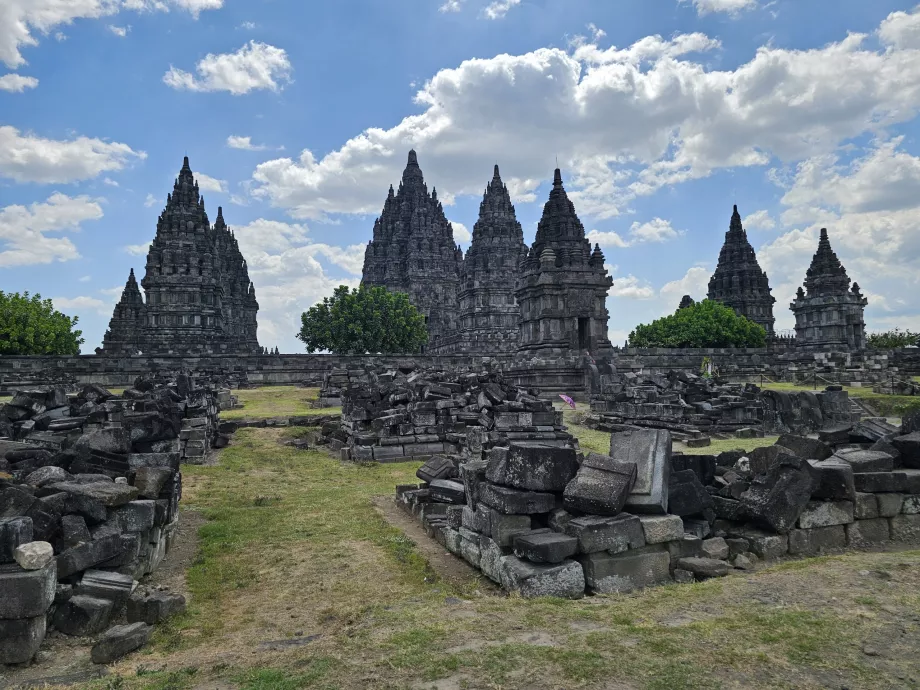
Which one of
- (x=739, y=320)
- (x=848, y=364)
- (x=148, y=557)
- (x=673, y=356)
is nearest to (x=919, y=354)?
(x=848, y=364)

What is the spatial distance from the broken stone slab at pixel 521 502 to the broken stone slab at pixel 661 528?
932 millimetres

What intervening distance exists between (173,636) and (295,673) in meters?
1.51

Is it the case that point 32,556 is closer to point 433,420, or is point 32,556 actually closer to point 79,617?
point 79,617

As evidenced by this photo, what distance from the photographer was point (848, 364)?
109 ft

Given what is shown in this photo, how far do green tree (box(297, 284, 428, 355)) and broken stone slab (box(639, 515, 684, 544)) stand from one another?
43.6m

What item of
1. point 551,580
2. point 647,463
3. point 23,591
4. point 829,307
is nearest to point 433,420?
point 647,463

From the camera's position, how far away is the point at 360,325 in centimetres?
4941

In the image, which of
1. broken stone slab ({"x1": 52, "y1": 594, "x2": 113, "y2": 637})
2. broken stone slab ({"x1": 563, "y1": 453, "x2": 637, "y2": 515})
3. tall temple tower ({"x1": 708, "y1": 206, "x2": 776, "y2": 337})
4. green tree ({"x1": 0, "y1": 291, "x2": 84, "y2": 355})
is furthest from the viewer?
tall temple tower ({"x1": 708, "y1": 206, "x2": 776, "y2": 337})

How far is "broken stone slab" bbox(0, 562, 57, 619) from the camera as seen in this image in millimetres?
4445

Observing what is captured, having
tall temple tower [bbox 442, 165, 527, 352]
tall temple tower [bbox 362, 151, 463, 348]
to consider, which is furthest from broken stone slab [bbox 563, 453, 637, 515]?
tall temple tower [bbox 362, 151, 463, 348]

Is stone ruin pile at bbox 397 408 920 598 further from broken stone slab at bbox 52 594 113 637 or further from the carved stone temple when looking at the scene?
the carved stone temple

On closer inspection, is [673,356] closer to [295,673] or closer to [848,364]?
[848,364]

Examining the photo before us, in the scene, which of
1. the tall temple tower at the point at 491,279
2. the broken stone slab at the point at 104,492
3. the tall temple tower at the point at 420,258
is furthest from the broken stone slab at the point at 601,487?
the tall temple tower at the point at 420,258

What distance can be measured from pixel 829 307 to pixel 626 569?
49.4 meters
